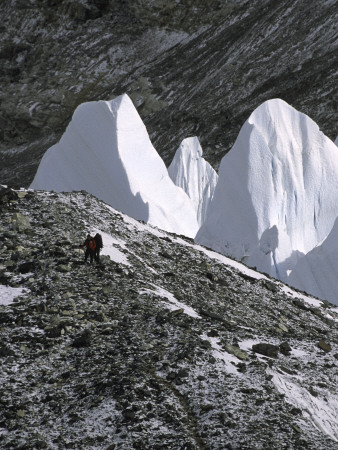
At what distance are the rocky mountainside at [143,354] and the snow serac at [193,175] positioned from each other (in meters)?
20.2

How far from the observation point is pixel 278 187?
66.2 ft

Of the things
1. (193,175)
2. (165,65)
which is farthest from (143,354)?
(165,65)

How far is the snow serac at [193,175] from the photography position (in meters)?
32.0

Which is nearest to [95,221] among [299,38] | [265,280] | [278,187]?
[265,280]

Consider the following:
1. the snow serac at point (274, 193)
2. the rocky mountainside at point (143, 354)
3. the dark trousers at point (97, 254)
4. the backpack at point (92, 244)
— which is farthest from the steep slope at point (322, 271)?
the backpack at point (92, 244)

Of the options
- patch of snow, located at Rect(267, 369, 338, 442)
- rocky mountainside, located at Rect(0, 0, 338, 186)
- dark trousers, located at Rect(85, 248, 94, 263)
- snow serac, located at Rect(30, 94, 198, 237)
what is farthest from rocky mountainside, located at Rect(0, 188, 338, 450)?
rocky mountainside, located at Rect(0, 0, 338, 186)

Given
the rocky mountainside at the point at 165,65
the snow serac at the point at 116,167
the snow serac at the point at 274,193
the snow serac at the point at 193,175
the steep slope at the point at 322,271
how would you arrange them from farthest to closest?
1. the rocky mountainside at the point at 165,65
2. the snow serac at the point at 193,175
3. the snow serac at the point at 116,167
4. the snow serac at the point at 274,193
5. the steep slope at the point at 322,271

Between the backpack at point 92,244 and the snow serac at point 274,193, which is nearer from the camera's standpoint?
the backpack at point 92,244

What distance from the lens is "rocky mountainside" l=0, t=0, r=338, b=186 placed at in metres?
53.4

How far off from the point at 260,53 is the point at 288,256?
41.4m

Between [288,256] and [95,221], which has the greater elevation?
[95,221]

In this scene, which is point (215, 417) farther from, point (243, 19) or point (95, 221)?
point (243, 19)

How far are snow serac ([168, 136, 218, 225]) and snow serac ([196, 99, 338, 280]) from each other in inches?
418

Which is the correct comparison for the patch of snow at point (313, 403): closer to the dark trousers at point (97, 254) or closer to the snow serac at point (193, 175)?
the dark trousers at point (97, 254)
